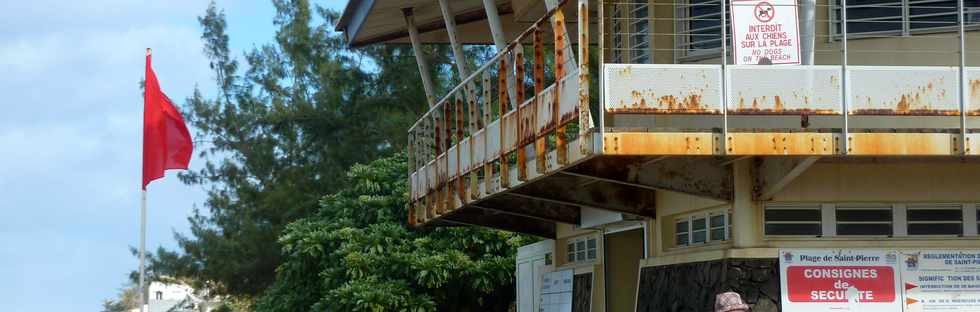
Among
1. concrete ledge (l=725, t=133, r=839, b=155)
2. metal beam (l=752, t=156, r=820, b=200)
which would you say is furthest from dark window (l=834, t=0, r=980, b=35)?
concrete ledge (l=725, t=133, r=839, b=155)

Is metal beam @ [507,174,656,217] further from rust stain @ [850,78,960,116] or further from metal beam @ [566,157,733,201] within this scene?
rust stain @ [850,78,960,116]

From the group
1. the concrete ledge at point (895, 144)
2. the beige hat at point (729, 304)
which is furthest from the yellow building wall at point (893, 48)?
the beige hat at point (729, 304)

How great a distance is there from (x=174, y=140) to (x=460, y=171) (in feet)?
15.1

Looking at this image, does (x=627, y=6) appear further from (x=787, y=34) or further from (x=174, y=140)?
(x=174, y=140)

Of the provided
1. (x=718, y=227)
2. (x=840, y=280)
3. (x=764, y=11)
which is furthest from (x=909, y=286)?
(x=764, y=11)

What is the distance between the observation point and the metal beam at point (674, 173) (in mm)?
15711

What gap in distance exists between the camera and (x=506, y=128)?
18078 mm

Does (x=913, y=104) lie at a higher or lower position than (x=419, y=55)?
lower

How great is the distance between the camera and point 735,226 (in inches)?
623

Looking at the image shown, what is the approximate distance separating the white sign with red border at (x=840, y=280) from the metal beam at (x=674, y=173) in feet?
2.88

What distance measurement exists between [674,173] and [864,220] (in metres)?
1.92

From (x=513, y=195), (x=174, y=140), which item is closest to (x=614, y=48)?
(x=513, y=195)

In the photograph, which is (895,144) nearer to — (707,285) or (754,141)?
(754,141)

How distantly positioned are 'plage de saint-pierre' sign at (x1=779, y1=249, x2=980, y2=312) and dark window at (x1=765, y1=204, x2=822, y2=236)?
0.36 m
